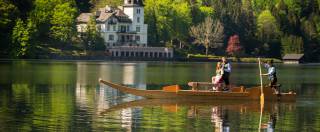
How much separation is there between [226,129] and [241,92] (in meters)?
13.5

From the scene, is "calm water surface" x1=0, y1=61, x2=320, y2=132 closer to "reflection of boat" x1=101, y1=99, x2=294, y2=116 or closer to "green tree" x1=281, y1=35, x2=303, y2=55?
"reflection of boat" x1=101, y1=99, x2=294, y2=116

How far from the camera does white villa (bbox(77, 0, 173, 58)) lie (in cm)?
17688

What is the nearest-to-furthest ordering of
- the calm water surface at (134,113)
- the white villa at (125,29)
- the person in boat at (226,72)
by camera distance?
1. the calm water surface at (134,113)
2. the person in boat at (226,72)
3. the white villa at (125,29)

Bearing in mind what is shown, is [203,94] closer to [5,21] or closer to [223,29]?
[5,21]

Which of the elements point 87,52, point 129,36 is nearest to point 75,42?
point 87,52

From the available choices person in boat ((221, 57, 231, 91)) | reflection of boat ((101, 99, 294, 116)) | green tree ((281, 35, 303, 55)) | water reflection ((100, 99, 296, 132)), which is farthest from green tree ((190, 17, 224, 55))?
water reflection ((100, 99, 296, 132))

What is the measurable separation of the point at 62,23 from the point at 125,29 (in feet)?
119

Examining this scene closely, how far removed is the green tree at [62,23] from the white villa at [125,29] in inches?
617

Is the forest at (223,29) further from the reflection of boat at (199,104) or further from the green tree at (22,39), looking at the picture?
the reflection of boat at (199,104)

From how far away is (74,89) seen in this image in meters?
52.7

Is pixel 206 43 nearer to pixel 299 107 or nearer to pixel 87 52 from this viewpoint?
pixel 87 52

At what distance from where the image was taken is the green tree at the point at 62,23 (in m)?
153

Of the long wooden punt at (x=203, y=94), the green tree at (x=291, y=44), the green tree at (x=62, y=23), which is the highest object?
the green tree at (x=62, y=23)

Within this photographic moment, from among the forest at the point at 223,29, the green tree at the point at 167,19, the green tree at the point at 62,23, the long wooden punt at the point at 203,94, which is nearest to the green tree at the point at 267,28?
the forest at the point at 223,29
